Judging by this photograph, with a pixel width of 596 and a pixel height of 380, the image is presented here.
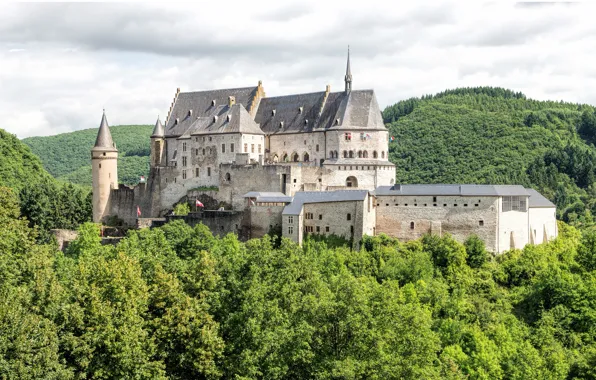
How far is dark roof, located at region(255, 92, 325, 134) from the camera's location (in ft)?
231

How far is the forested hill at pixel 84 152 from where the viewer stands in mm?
144375

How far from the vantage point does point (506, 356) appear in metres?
46.5

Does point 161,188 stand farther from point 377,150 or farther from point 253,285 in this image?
point 253,285

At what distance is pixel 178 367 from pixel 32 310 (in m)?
6.30

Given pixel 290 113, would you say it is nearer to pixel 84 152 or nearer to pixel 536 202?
pixel 536 202

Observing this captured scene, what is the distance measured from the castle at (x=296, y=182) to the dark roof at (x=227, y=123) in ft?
0.34

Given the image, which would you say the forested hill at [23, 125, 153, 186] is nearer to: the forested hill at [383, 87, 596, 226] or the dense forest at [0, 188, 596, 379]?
the forested hill at [383, 87, 596, 226]

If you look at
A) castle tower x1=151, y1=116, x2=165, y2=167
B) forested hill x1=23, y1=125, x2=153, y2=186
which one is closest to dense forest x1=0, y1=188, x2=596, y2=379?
castle tower x1=151, y1=116, x2=165, y2=167

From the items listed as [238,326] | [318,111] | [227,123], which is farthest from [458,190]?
[238,326]

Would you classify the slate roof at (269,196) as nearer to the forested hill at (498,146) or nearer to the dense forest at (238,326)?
the dense forest at (238,326)

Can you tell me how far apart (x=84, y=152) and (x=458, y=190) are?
389ft

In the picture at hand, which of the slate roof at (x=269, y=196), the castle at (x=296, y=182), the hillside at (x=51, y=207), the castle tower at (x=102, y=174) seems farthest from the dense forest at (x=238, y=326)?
the hillside at (x=51, y=207)

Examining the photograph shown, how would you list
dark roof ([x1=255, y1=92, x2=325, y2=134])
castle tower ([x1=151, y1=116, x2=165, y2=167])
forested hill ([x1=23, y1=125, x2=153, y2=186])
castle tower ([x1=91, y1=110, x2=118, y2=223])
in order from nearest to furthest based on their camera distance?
dark roof ([x1=255, y1=92, x2=325, y2=134])
castle tower ([x1=91, y1=110, x2=118, y2=223])
castle tower ([x1=151, y1=116, x2=165, y2=167])
forested hill ([x1=23, y1=125, x2=153, y2=186])

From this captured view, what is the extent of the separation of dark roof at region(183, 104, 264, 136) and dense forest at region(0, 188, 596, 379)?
64.4ft
